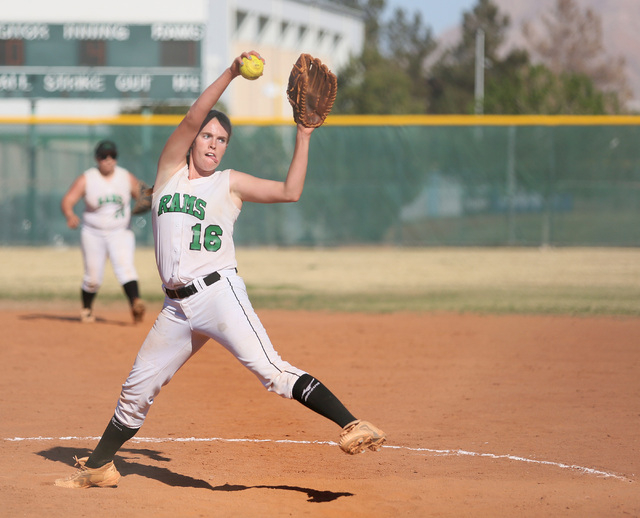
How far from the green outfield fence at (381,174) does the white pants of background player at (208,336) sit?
15003 millimetres

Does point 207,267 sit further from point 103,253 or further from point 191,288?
point 103,253

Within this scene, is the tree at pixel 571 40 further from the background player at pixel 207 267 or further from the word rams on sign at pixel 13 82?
the background player at pixel 207 267

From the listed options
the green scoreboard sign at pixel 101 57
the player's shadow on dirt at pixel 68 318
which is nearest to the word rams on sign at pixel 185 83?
the green scoreboard sign at pixel 101 57

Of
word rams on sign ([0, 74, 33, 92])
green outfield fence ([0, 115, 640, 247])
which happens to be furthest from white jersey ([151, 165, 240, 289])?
word rams on sign ([0, 74, 33, 92])

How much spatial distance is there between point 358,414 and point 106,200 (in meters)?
4.62

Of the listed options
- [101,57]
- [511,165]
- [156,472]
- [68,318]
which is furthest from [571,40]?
[156,472]

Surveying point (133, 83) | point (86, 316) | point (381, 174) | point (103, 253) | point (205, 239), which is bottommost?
point (86, 316)

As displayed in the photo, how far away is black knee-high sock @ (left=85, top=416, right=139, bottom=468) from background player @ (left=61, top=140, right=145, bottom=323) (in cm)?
519

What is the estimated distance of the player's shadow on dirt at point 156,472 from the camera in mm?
4469

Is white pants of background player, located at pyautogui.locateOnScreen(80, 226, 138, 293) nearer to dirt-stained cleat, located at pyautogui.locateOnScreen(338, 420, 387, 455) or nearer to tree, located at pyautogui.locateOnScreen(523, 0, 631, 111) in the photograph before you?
dirt-stained cleat, located at pyautogui.locateOnScreen(338, 420, 387, 455)

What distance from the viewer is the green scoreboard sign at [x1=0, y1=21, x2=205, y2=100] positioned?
24688 millimetres

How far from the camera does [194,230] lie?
14.1 ft

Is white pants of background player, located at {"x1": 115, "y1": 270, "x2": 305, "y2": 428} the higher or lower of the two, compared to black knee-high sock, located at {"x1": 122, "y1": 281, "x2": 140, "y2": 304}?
higher

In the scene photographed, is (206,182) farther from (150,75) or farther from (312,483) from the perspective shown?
(150,75)
